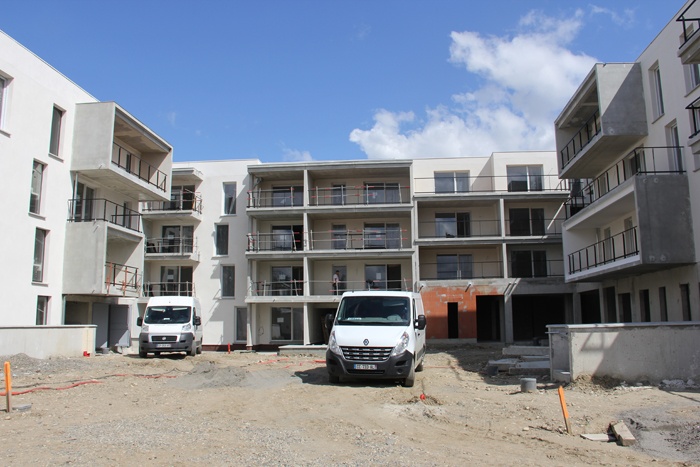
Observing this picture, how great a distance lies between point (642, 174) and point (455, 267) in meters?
Answer: 18.5

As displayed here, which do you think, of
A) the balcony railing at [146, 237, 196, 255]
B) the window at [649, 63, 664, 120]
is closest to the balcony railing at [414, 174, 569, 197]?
the window at [649, 63, 664, 120]

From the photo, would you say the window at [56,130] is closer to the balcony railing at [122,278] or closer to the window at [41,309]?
the balcony railing at [122,278]

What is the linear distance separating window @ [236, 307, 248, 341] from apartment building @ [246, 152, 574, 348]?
107 centimetres

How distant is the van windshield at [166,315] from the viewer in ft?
77.3

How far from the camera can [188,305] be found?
79.6 ft

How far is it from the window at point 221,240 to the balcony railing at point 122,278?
31.5ft

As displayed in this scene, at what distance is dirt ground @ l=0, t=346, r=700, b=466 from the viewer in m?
7.98

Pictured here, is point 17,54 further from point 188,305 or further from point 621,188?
point 621,188

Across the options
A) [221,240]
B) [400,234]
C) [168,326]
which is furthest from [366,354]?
[221,240]

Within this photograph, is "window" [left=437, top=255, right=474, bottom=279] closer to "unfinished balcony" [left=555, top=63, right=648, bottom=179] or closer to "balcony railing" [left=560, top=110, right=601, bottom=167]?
"balcony railing" [left=560, top=110, right=601, bottom=167]

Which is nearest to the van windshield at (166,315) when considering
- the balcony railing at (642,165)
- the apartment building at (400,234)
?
the apartment building at (400,234)

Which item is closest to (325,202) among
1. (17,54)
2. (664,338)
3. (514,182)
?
(514,182)

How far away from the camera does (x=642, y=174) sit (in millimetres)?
20281

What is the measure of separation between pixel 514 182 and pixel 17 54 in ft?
91.5
